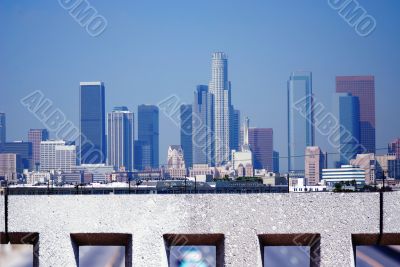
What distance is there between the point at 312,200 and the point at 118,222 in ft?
4.29

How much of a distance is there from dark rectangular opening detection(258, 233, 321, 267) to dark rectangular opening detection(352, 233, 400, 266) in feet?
0.89

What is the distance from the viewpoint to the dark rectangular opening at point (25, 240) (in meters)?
6.99

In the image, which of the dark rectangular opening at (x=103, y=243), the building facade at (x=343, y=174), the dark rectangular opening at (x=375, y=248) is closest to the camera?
the dark rectangular opening at (x=375, y=248)

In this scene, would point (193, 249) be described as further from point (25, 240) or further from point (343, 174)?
point (343, 174)

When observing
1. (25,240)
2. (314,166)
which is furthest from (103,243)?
(314,166)

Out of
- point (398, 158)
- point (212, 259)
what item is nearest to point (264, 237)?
point (212, 259)

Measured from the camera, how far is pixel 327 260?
22.7 feet

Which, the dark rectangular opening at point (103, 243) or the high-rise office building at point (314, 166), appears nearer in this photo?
the dark rectangular opening at point (103, 243)

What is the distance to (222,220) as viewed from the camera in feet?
22.7

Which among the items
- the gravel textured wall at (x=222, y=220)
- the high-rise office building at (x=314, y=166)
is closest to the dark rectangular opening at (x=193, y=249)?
the gravel textured wall at (x=222, y=220)

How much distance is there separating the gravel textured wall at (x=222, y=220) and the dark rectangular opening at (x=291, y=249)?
0.05m

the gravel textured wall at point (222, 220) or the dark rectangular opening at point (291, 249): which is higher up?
the gravel textured wall at point (222, 220)

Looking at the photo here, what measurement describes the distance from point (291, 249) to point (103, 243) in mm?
1279

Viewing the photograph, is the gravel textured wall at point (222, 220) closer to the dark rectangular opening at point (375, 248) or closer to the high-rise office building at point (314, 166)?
the dark rectangular opening at point (375, 248)
